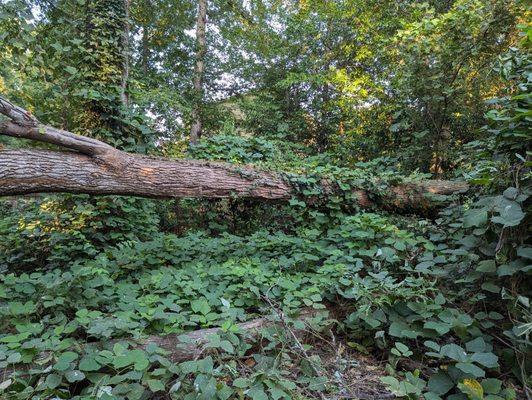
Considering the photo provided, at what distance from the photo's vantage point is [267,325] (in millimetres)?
2199

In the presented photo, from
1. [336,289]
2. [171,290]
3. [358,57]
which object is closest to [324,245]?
[336,289]

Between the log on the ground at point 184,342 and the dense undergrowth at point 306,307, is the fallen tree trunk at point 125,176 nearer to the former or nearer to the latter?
the dense undergrowth at point 306,307

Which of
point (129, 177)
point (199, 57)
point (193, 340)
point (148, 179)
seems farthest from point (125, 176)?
point (199, 57)

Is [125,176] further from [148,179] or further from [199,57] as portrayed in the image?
[199,57]

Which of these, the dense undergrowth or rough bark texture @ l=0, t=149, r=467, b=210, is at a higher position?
rough bark texture @ l=0, t=149, r=467, b=210

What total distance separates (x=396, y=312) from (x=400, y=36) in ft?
14.7

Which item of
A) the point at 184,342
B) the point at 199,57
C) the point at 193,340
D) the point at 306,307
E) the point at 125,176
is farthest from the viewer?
the point at 199,57

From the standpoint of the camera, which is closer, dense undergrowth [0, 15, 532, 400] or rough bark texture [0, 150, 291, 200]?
dense undergrowth [0, 15, 532, 400]

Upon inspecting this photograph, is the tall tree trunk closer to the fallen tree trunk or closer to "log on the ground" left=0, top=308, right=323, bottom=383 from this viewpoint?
the fallen tree trunk

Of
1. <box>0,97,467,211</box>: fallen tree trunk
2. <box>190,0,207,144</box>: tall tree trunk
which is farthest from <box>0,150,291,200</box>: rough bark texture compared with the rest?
<box>190,0,207,144</box>: tall tree trunk

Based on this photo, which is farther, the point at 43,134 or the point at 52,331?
the point at 43,134

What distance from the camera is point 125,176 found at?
Answer: 11.7 feet

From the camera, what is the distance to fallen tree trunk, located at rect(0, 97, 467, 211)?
116 inches

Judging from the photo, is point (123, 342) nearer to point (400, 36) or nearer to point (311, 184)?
point (311, 184)
